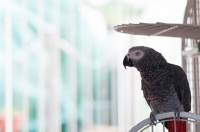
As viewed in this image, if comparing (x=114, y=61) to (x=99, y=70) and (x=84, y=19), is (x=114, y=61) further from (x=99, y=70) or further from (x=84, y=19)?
(x=84, y=19)

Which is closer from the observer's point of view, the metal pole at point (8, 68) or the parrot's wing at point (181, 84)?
the parrot's wing at point (181, 84)

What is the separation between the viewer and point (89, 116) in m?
2.17

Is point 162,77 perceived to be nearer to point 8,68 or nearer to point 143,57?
point 143,57

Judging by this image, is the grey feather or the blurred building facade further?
the blurred building facade

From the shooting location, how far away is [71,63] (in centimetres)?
213

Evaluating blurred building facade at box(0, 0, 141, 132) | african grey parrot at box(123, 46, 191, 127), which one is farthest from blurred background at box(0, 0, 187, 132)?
african grey parrot at box(123, 46, 191, 127)

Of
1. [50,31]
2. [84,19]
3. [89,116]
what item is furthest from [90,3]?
[89,116]

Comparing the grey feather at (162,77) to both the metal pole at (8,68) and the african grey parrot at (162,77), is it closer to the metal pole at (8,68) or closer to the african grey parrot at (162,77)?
the african grey parrot at (162,77)

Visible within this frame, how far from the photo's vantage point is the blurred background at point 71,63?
2008 millimetres

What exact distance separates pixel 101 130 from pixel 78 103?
23 centimetres

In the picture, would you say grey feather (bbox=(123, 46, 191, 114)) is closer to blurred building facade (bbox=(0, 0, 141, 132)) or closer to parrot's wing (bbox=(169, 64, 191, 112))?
parrot's wing (bbox=(169, 64, 191, 112))

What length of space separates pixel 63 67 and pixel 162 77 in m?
1.09

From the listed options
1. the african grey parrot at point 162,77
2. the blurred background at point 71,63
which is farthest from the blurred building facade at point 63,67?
the african grey parrot at point 162,77

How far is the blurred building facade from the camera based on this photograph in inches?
79.0
